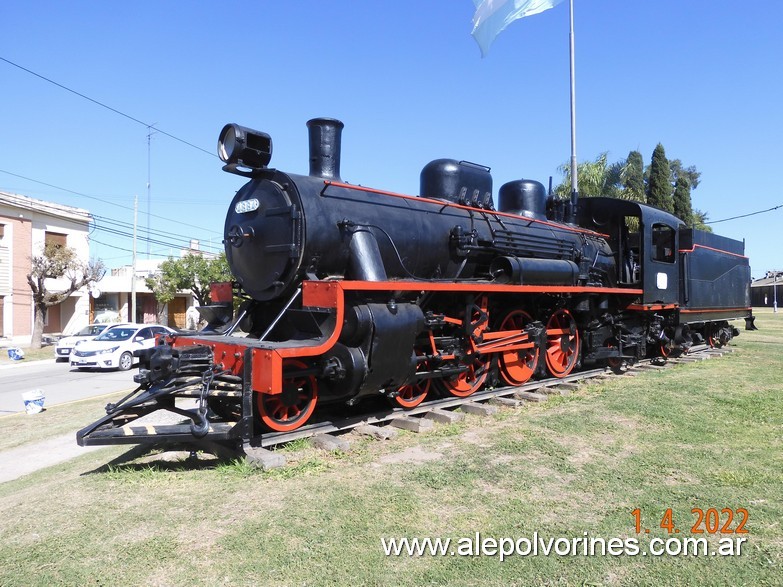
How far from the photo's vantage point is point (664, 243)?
473 inches

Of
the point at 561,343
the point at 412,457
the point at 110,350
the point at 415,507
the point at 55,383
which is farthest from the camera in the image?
the point at 110,350

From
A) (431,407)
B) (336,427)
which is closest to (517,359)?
(431,407)

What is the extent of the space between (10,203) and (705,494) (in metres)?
28.7

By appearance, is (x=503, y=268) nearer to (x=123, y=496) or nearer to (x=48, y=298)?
(x=123, y=496)

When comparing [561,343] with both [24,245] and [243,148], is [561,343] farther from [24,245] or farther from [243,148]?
[24,245]

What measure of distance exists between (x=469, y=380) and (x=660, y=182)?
3136 centimetres

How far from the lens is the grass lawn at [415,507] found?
10.4 feet

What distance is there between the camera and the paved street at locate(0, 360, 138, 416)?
1147 centimetres

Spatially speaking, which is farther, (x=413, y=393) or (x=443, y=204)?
(x=443, y=204)

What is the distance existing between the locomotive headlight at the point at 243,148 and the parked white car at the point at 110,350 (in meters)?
11.4

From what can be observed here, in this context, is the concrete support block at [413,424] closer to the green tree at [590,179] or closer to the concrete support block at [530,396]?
the concrete support block at [530,396]

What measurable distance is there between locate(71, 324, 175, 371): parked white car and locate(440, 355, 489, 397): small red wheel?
37.5 ft

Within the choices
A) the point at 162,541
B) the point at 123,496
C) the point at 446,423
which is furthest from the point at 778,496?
the point at 123,496

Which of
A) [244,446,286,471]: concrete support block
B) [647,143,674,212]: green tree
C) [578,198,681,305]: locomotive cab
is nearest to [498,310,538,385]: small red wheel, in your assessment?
[578,198,681,305]: locomotive cab
